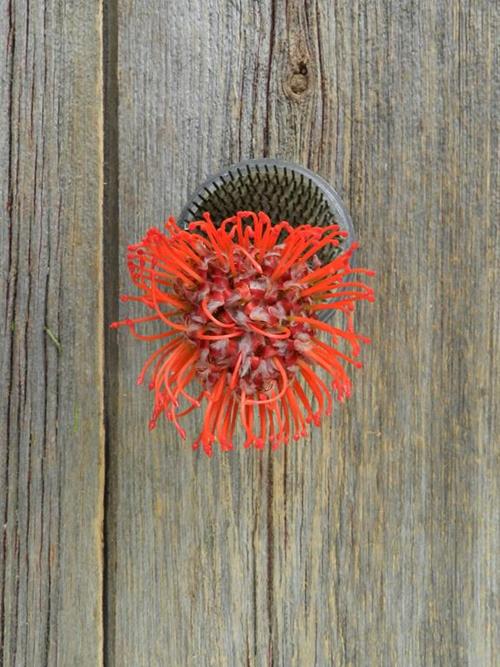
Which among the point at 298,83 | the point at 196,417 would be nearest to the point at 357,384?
the point at 196,417

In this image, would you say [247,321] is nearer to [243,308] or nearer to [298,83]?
[243,308]

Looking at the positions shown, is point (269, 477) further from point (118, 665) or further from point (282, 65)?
point (282, 65)

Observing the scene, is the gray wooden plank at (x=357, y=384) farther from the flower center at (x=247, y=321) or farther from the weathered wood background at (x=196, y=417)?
the flower center at (x=247, y=321)

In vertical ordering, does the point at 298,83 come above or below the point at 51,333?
above

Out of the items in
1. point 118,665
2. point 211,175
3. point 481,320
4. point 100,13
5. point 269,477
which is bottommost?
point 118,665

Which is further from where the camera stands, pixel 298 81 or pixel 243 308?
pixel 298 81

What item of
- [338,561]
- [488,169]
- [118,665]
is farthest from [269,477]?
[488,169]

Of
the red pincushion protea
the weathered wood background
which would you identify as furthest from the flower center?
the weathered wood background
